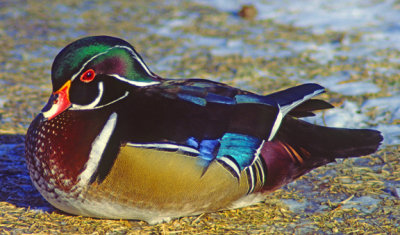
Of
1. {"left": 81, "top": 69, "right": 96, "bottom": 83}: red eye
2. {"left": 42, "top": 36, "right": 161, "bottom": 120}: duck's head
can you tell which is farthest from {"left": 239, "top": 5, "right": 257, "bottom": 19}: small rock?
{"left": 81, "top": 69, "right": 96, "bottom": 83}: red eye

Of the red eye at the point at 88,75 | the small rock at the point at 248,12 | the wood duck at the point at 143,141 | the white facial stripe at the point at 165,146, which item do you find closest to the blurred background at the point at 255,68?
the small rock at the point at 248,12

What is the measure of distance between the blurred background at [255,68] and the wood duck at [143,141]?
216 millimetres

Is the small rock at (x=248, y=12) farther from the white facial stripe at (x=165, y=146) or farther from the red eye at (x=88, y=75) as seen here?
the white facial stripe at (x=165, y=146)

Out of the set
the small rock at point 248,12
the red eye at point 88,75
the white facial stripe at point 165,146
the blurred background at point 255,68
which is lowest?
the blurred background at point 255,68

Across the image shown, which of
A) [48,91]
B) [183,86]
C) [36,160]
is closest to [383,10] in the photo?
[48,91]

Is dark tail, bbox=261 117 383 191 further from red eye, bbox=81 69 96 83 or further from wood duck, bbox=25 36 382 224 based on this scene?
red eye, bbox=81 69 96 83

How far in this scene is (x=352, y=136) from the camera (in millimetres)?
3291

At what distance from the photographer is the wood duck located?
2.87 m

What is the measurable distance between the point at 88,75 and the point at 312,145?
4.15 ft

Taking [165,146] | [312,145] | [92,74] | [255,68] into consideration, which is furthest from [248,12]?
[165,146]

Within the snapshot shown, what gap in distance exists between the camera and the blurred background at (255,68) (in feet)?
10.5

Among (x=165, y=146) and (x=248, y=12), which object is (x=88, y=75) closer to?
(x=165, y=146)

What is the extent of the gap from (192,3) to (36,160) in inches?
209

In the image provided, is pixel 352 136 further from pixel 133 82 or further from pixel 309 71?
pixel 309 71
